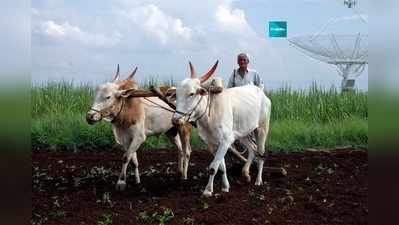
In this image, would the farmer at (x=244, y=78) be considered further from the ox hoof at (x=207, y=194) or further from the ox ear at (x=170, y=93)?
the ox hoof at (x=207, y=194)

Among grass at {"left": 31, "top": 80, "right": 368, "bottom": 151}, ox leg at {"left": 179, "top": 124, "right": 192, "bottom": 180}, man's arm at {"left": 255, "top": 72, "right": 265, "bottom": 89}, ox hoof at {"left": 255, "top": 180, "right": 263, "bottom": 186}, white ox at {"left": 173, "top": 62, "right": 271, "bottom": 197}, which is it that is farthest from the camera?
grass at {"left": 31, "top": 80, "right": 368, "bottom": 151}

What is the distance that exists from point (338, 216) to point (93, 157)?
13.0 feet

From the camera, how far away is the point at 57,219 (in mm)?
5285


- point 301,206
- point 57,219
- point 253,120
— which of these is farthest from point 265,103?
point 57,219

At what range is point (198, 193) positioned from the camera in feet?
19.5

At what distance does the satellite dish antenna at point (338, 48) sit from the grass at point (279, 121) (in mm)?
696

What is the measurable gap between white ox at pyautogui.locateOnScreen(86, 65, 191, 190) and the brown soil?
35cm

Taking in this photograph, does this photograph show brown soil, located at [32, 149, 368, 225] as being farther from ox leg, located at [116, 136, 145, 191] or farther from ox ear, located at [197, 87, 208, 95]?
ox ear, located at [197, 87, 208, 95]

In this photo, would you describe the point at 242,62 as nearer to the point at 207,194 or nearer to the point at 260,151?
the point at 260,151

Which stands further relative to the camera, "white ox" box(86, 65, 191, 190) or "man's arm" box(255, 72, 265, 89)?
"man's arm" box(255, 72, 265, 89)

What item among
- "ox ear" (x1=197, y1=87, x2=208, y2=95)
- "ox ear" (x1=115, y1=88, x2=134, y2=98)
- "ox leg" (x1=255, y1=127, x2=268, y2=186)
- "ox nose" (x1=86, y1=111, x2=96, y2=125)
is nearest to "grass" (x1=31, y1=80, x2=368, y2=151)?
"ox leg" (x1=255, y1=127, x2=268, y2=186)

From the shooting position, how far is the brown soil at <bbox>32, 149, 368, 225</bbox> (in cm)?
521

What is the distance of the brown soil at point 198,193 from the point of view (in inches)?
205

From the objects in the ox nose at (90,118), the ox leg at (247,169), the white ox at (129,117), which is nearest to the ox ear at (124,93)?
the white ox at (129,117)
